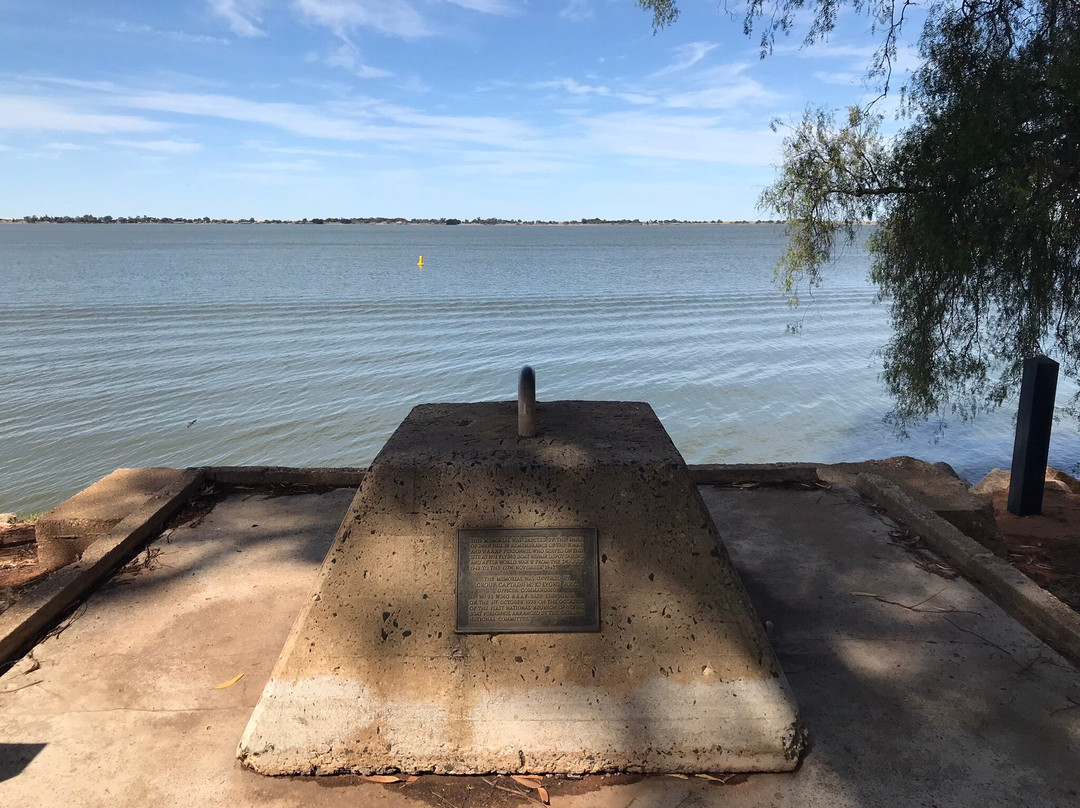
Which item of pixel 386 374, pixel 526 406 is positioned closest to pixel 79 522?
pixel 526 406

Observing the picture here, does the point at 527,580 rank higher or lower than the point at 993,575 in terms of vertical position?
higher

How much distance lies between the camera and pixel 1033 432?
6551 millimetres

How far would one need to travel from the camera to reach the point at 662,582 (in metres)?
3.26

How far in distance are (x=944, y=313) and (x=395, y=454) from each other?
8.35 m

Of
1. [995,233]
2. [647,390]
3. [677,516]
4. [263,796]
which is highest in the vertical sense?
[995,233]

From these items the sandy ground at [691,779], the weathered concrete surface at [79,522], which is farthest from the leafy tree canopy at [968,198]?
the weathered concrete surface at [79,522]

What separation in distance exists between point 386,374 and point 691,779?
57.7 feet

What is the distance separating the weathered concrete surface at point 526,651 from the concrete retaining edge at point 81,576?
1597 mm

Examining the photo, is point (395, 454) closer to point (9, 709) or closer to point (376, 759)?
point (376, 759)

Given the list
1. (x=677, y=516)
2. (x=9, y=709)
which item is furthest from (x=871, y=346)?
(x=9, y=709)

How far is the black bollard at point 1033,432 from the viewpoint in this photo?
6.43 m

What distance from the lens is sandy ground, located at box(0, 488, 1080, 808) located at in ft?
9.34

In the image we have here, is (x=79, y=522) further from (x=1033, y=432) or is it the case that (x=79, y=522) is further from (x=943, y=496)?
(x=1033, y=432)

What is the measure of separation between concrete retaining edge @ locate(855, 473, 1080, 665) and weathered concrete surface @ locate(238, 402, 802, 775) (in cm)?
170
